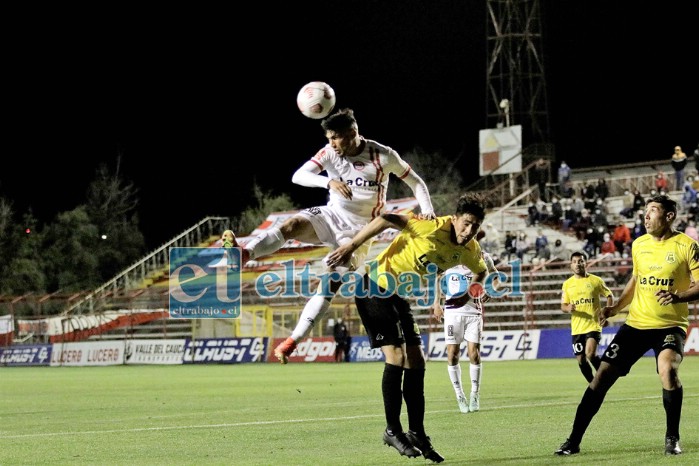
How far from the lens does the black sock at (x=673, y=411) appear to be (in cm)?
970

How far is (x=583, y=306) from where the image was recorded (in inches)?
741

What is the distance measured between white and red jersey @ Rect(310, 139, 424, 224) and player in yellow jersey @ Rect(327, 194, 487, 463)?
1.12m

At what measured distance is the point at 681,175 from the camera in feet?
142

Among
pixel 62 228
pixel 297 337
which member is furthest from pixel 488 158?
pixel 297 337

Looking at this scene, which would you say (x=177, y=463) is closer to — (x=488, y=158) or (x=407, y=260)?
(x=407, y=260)

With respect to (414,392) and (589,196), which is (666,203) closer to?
(414,392)

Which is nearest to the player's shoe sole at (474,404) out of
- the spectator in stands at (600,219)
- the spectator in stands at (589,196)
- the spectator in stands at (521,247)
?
the spectator in stands at (521,247)

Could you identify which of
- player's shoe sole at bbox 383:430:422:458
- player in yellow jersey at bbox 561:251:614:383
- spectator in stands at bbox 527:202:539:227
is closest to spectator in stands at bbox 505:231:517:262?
spectator in stands at bbox 527:202:539:227

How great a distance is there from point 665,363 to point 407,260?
246cm

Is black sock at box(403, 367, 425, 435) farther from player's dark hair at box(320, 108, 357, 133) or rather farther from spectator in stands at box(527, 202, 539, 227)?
spectator in stands at box(527, 202, 539, 227)

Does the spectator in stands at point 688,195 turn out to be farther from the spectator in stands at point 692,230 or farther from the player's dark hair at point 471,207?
the player's dark hair at point 471,207

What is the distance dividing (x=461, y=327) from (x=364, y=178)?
6.62m

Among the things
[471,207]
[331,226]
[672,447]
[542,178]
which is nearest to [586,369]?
[331,226]

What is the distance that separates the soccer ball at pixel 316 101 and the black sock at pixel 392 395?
2767mm
